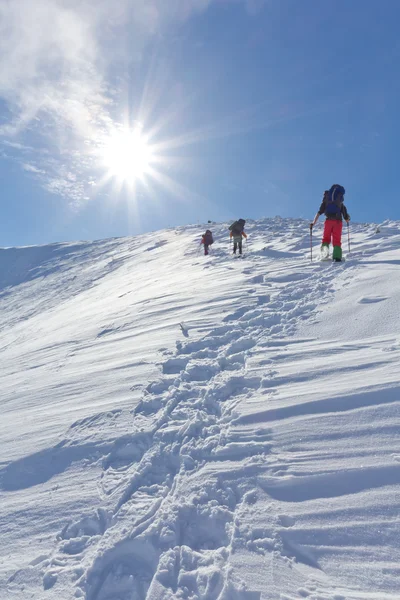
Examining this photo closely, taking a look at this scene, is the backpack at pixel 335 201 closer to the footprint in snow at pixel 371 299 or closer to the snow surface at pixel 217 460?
the snow surface at pixel 217 460

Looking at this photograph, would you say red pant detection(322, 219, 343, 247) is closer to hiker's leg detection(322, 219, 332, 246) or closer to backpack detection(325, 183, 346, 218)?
hiker's leg detection(322, 219, 332, 246)

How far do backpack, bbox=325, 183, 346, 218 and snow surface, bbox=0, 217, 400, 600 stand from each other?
9.62 feet

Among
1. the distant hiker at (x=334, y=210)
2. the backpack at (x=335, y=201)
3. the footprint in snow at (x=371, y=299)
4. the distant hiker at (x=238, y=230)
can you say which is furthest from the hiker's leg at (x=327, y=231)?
the distant hiker at (x=238, y=230)

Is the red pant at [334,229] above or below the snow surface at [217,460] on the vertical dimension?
above

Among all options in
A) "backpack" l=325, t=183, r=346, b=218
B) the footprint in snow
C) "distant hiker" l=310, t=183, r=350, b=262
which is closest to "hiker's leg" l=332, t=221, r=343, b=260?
"distant hiker" l=310, t=183, r=350, b=262

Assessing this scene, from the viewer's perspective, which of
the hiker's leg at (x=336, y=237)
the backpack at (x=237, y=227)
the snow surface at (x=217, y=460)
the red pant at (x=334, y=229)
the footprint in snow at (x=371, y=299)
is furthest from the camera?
the backpack at (x=237, y=227)

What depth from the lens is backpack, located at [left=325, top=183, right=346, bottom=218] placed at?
872 centimetres

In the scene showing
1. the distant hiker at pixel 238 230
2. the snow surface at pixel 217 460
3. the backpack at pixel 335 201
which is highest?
the distant hiker at pixel 238 230

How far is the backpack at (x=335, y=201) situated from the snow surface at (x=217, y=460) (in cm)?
293

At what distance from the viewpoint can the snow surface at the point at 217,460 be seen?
2.20 m

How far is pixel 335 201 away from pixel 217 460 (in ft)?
24.8

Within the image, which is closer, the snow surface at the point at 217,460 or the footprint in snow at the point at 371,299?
the snow surface at the point at 217,460

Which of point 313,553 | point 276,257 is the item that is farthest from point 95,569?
point 276,257

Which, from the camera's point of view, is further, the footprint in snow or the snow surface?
the footprint in snow
